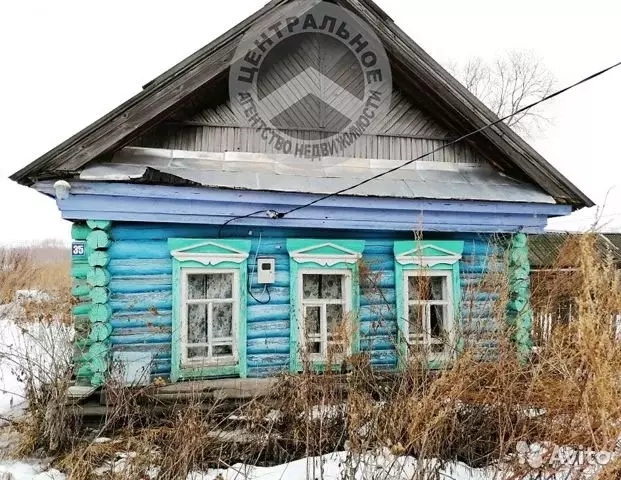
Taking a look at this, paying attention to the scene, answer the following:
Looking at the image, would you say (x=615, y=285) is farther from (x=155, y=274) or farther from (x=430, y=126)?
(x=155, y=274)

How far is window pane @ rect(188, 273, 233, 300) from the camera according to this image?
17.0ft

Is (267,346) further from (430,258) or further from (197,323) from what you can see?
(430,258)

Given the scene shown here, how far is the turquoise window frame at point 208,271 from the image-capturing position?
4922mm

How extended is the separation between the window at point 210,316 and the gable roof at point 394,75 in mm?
1659

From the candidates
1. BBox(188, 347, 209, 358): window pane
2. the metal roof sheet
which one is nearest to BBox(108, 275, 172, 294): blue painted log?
BBox(188, 347, 209, 358): window pane

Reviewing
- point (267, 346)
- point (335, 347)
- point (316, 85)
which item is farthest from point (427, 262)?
point (316, 85)

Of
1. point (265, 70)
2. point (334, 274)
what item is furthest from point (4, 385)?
point (265, 70)

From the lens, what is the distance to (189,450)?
3.12 m

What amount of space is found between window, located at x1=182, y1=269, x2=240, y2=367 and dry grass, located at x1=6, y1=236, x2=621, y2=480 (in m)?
1.09

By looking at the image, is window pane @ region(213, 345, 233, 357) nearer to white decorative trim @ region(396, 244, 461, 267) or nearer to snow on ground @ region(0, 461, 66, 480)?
snow on ground @ region(0, 461, 66, 480)

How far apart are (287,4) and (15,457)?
17.0 ft

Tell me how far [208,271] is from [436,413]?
2.93 metres

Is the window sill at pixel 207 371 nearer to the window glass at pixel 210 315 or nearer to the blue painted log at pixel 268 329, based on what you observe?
the window glass at pixel 210 315

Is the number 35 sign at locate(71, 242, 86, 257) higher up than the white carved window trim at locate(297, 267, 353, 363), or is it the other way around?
the number 35 sign at locate(71, 242, 86, 257)
